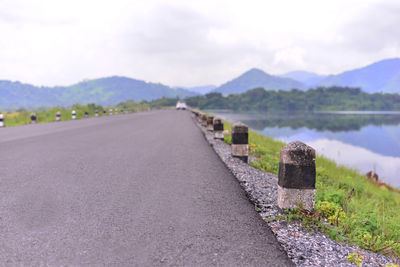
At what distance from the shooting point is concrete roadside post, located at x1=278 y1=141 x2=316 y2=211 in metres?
3.59

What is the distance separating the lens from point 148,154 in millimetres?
8062

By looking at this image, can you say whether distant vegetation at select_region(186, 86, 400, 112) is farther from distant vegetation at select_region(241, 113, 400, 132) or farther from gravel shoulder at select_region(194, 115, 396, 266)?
gravel shoulder at select_region(194, 115, 396, 266)

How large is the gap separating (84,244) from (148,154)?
5.27 meters

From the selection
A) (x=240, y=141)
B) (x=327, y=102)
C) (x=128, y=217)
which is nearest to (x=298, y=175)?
(x=128, y=217)

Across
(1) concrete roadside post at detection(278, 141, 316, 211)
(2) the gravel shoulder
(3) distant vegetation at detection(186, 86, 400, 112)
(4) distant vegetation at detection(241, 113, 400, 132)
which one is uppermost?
(3) distant vegetation at detection(186, 86, 400, 112)

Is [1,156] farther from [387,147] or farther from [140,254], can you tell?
[387,147]

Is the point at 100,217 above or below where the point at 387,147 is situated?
above

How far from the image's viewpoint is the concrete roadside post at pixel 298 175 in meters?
3.59

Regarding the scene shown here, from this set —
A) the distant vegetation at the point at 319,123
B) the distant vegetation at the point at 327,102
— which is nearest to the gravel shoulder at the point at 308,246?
the distant vegetation at the point at 319,123

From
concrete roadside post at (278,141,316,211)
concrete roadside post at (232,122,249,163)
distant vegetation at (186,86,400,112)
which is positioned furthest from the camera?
distant vegetation at (186,86,400,112)

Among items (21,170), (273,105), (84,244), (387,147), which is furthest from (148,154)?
(273,105)

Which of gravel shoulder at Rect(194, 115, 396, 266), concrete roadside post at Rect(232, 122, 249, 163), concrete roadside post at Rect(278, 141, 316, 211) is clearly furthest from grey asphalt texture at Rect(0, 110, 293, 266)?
concrete roadside post at Rect(232, 122, 249, 163)

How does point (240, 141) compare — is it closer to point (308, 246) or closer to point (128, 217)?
point (128, 217)

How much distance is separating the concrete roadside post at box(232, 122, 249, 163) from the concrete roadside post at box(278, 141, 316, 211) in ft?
11.9
